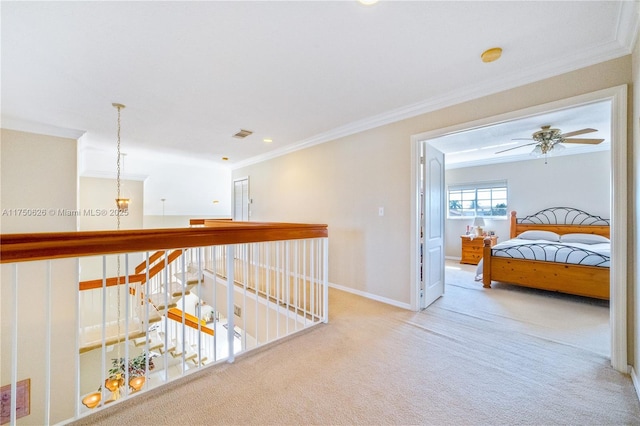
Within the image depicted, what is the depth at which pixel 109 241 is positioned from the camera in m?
1.40

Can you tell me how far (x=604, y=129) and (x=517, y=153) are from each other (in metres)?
1.57

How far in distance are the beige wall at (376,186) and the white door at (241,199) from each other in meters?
1.93

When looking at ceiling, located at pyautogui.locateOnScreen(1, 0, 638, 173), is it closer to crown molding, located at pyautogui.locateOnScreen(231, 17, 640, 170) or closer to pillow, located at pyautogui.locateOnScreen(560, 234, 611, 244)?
crown molding, located at pyautogui.locateOnScreen(231, 17, 640, 170)

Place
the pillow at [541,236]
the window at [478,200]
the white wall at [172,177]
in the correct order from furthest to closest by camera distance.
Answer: the window at [478,200] < the white wall at [172,177] < the pillow at [541,236]

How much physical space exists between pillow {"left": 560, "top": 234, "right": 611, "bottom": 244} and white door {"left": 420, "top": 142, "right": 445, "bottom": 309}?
290 centimetres

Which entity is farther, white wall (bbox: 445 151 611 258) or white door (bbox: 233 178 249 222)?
white door (bbox: 233 178 249 222)

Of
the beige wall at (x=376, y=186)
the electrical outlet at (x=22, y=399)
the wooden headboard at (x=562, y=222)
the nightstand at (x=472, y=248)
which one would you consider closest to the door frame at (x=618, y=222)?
the beige wall at (x=376, y=186)

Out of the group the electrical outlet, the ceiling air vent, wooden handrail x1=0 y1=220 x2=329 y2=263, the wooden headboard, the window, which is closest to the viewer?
wooden handrail x1=0 y1=220 x2=329 y2=263

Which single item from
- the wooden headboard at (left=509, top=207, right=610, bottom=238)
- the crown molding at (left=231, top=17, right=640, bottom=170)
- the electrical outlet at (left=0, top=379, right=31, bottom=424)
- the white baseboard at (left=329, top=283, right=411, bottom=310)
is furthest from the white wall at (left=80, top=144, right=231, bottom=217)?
the wooden headboard at (left=509, top=207, right=610, bottom=238)

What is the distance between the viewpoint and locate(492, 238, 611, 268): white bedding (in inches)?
133

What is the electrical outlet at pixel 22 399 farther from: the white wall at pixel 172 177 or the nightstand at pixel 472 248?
the nightstand at pixel 472 248

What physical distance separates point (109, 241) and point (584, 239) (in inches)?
259

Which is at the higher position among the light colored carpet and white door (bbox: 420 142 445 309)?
white door (bbox: 420 142 445 309)

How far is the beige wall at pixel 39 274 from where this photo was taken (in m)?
3.12
